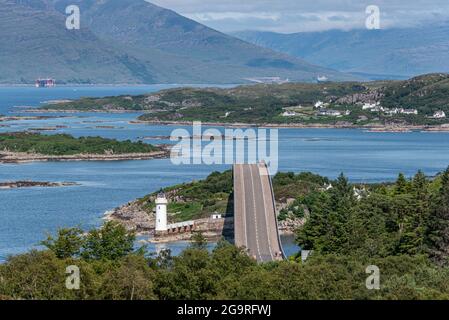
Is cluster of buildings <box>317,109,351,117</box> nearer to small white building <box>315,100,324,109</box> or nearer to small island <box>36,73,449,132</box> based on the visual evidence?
small island <box>36,73,449,132</box>

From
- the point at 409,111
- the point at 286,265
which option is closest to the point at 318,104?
the point at 409,111

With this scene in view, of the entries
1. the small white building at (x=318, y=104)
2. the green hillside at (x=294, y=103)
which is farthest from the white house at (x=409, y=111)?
the small white building at (x=318, y=104)

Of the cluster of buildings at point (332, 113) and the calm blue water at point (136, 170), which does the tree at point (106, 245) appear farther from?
the cluster of buildings at point (332, 113)

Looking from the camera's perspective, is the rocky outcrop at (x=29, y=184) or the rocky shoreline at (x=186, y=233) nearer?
the rocky shoreline at (x=186, y=233)

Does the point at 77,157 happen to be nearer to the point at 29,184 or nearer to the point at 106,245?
the point at 29,184

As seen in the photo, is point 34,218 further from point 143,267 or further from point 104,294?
point 104,294

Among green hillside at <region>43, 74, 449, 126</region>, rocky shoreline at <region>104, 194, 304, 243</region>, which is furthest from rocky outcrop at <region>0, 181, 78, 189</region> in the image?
green hillside at <region>43, 74, 449, 126</region>
